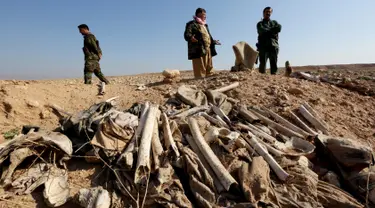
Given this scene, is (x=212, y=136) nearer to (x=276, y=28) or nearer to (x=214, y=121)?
(x=214, y=121)

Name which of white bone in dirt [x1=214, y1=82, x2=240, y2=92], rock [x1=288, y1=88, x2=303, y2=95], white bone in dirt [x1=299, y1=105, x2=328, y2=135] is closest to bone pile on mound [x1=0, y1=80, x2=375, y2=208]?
white bone in dirt [x1=299, y1=105, x2=328, y2=135]

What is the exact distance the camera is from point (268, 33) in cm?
618

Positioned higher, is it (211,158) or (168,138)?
(168,138)

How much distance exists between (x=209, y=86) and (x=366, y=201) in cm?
323

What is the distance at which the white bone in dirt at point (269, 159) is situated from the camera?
302 cm

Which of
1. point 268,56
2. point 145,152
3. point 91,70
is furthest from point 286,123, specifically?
point 91,70

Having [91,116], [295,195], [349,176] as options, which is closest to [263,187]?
[295,195]

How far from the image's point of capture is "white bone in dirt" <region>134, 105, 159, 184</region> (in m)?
2.73

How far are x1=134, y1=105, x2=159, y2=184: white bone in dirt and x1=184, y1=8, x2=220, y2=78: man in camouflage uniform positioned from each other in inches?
116

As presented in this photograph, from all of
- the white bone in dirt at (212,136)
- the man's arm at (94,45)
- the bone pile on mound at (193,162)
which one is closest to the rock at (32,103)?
the bone pile on mound at (193,162)

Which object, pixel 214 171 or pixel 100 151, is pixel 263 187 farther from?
pixel 100 151

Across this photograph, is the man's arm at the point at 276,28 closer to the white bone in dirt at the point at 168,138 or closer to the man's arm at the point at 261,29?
the man's arm at the point at 261,29

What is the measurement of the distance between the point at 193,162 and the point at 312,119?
8.00 ft

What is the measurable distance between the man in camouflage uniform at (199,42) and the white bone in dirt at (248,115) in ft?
7.76
